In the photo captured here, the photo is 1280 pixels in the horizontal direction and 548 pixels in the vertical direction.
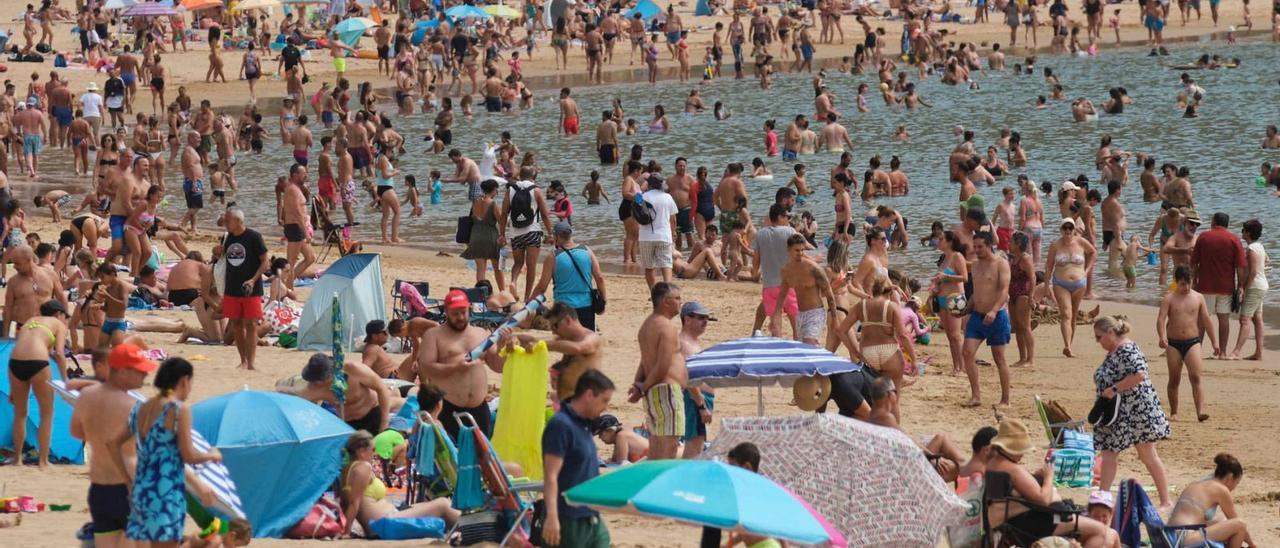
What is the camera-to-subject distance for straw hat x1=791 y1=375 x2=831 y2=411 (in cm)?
952

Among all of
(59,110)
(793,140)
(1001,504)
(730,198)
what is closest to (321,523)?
(1001,504)

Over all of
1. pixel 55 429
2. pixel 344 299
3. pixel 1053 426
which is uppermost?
pixel 344 299

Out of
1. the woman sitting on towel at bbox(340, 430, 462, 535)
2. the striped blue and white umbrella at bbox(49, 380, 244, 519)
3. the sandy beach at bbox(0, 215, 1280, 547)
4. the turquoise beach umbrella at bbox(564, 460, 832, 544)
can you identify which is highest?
the turquoise beach umbrella at bbox(564, 460, 832, 544)

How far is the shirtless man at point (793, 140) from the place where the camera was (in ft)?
96.5

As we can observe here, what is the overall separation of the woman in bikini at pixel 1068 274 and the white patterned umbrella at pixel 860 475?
6995mm

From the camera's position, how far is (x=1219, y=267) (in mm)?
13766

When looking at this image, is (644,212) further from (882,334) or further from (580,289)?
(882,334)

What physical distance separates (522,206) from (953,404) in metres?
4.30

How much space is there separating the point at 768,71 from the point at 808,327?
Answer: 27.8 m

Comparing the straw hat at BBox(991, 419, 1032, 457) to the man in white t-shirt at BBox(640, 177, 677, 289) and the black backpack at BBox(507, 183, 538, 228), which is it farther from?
the man in white t-shirt at BBox(640, 177, 677, 289)

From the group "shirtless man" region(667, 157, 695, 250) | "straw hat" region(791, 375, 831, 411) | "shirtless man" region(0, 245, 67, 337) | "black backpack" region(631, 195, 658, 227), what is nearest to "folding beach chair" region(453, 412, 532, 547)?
"straw hat" region(791, 375, 831, 411)

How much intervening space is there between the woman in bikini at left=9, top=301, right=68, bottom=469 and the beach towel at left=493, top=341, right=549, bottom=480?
8.64 ft

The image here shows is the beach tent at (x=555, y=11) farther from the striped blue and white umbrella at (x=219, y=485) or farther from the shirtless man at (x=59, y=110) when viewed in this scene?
the striped blue and white umbrella at (x=219, y=485)

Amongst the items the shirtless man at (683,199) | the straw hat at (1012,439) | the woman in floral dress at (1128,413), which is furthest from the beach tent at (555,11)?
the straw hat at (1012,439)
